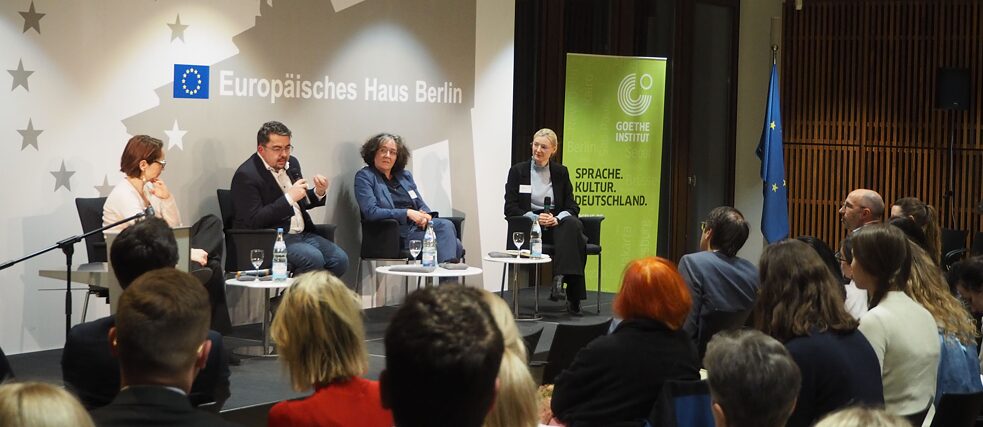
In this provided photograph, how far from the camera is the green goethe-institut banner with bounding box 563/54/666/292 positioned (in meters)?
10.6

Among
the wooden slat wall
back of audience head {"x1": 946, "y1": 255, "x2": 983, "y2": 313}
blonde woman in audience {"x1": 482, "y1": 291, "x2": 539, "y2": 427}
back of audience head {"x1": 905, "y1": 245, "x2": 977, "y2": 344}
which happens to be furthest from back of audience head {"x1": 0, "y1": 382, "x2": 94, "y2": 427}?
the wooden slat wall

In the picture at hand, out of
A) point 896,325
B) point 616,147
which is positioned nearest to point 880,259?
point 896,325

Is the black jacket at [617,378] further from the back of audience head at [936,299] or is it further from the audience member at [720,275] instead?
the audience member at [720,275]

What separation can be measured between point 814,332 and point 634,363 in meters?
0.56

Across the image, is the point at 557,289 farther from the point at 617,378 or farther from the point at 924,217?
the point at 617,378

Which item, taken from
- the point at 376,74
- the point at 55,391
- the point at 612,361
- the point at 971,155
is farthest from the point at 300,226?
the point at 971,155

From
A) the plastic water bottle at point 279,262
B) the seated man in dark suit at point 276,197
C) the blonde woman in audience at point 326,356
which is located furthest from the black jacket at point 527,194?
the blonde woman in audience at point 326,356

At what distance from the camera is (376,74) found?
907 centimetres

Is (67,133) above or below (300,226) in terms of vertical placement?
above

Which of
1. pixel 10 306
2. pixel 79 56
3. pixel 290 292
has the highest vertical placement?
pixel 79 56

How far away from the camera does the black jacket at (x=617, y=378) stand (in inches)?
143

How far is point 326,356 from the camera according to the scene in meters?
2.90

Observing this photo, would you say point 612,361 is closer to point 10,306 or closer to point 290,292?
point 290,292

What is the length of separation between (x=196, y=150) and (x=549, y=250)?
9.65 ft
